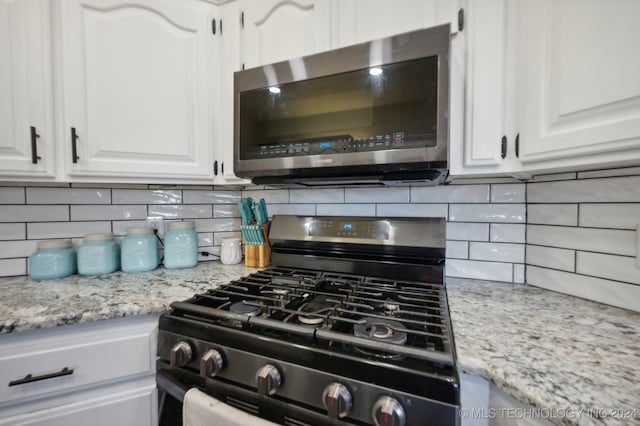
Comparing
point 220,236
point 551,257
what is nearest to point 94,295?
point 220,236

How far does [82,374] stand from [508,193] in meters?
1.60

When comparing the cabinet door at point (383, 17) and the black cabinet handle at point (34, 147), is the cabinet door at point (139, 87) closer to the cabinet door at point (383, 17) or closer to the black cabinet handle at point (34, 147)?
the black cabinet handle at point (34, 147)

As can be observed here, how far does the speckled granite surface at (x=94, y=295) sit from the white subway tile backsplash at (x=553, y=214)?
1235 millimetres

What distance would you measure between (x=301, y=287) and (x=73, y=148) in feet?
3.29

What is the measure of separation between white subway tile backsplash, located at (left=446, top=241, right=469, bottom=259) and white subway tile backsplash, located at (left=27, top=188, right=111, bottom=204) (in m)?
1.63

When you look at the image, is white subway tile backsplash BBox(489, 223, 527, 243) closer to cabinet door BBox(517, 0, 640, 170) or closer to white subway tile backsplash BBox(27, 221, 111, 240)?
cabinet door BBox(517, 0, 640, 170)

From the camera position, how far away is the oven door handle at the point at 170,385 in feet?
2.43

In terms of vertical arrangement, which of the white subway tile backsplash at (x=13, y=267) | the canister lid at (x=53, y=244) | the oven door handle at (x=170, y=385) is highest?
the canister lid at (x=53, y=244)

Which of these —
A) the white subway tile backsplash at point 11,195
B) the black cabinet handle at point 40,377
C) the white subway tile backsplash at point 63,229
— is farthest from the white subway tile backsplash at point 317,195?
the white subway tile backsplash at point 11,195

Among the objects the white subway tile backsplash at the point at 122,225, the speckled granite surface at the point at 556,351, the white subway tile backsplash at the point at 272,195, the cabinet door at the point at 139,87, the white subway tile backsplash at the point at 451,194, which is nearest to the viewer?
the speckled granite surface at the point at 556,351

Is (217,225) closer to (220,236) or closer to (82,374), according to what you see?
(220,236)

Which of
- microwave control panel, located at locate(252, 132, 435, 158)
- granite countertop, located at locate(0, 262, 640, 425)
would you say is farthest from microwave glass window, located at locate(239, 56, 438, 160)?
granite countertop, located at locate(0, 262, 640, 425)

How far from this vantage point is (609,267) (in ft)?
2.78

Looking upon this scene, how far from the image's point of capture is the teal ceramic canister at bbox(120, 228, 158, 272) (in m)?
1.24
